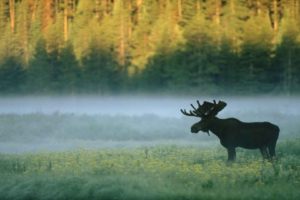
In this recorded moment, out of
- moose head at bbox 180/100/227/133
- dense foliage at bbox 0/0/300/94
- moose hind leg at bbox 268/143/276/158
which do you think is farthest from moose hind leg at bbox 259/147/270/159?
dense foliage at bbox 0/0/300/94

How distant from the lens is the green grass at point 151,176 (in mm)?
11586

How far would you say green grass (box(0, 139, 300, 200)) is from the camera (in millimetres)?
11586

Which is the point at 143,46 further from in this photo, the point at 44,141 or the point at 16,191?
the point at 16,191

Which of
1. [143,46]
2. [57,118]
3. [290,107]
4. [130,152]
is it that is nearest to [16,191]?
[130,152]

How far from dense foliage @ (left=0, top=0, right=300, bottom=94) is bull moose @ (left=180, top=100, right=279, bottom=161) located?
2.69 metres

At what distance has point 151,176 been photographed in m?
12.2

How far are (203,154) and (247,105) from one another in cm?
213

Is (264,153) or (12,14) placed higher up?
(12,14)

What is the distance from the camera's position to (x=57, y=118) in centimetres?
1586

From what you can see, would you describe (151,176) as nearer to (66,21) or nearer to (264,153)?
(264,153)

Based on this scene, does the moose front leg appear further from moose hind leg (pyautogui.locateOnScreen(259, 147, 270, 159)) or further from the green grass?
moose hind leg (pyautogui.locateOnScreen(259, 147, 270, 159))

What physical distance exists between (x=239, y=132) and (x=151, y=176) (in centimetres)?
197

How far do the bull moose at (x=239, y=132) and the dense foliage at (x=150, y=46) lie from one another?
269cm

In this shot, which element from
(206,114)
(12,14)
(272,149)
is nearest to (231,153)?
(272,149)
